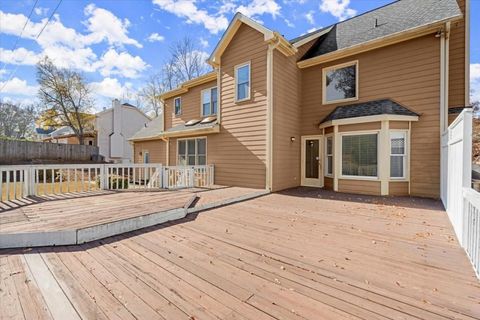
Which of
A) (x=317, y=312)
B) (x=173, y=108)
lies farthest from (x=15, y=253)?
(x=173, y=108)

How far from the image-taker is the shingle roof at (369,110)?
7.31 m

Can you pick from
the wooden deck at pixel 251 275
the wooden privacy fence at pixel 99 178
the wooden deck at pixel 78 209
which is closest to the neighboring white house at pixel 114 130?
the wooden privacy fence at pixel 99 178

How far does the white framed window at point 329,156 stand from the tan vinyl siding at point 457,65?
12.2 feet

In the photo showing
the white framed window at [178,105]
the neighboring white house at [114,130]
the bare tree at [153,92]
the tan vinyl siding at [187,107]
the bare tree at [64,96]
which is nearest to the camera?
the tan vinyl siding at [187,107]

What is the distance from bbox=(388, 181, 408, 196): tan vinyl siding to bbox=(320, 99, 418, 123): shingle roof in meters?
2.19

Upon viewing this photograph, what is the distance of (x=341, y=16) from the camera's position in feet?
36.4

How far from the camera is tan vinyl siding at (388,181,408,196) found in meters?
7.38

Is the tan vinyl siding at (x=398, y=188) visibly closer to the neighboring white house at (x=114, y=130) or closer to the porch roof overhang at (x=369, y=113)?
the porch roof overhang at (x=369, y=113)

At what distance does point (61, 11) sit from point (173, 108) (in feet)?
23.6

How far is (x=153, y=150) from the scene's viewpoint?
1520 cm

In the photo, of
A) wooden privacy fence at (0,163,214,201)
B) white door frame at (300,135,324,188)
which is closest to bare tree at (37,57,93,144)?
wooden privacy fence at (0,163,214,201)

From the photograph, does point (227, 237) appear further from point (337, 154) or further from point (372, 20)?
point (372, 20)

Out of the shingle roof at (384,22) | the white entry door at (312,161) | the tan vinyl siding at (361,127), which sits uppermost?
the shingle roof at (384,22)

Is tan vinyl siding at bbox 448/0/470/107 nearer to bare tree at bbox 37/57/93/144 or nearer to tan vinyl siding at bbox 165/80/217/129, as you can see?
tan vinyl siding at bbox 165/80/217/129
